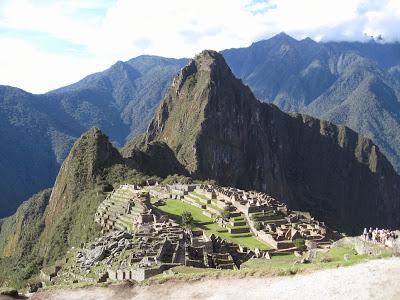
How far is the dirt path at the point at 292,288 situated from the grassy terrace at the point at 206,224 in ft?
88.3

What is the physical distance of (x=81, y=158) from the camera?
12706cm

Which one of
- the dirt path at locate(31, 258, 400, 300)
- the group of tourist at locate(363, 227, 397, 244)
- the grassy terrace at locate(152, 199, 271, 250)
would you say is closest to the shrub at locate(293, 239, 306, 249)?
the grassy terrace at locate(152, 199, 271, 250)

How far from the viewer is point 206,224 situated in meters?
61.2

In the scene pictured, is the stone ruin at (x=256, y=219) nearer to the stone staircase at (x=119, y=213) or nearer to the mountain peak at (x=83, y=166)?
the stone staircase at (x=119, y=213)

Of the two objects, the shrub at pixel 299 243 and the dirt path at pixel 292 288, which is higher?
the dirt path at pixel 292 288

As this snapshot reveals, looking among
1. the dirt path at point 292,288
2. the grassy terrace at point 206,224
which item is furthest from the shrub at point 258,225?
the dirt path at point 292,288

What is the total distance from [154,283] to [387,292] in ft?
31.1

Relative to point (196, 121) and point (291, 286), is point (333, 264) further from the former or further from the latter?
point (196, 121)

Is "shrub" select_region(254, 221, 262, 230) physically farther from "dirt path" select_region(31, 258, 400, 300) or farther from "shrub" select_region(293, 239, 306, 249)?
"dirt path" select_region(31, 258, 400, 300)

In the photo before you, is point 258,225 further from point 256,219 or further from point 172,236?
point 172,236

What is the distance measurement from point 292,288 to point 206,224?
134 feet

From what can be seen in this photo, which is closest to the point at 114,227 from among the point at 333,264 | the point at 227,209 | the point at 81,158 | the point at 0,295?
the point at 227,209

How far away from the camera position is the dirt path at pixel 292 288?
1961 cm

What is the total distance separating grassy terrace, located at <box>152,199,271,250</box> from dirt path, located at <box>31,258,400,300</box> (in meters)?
26.9
